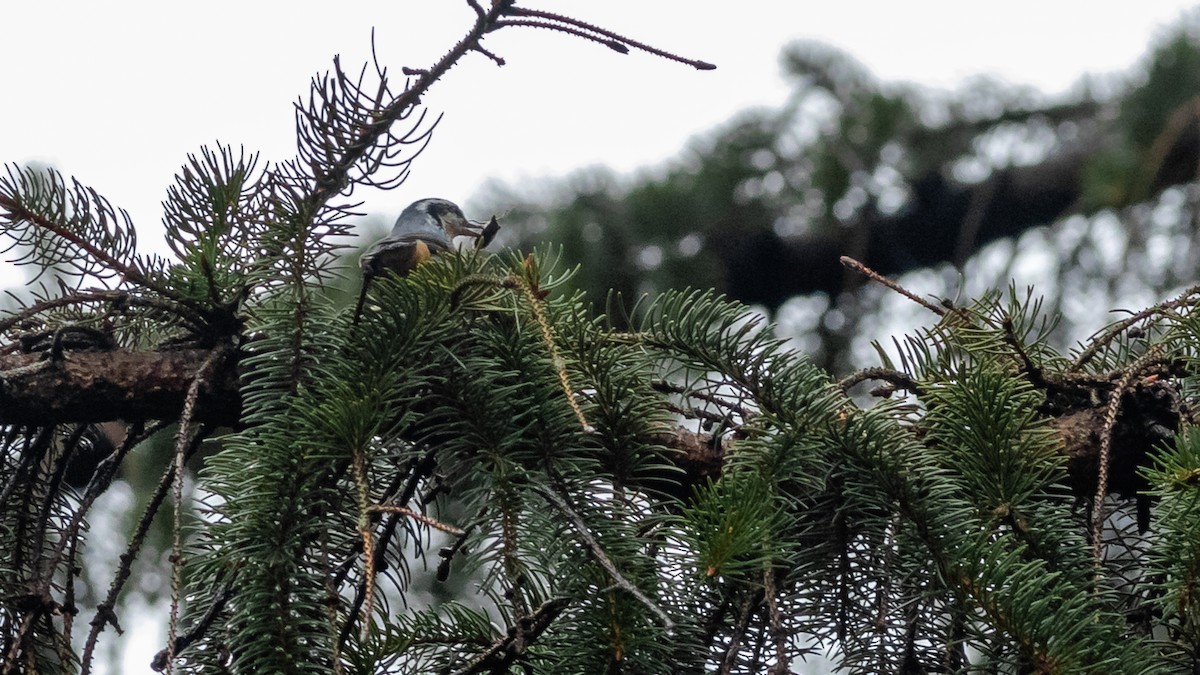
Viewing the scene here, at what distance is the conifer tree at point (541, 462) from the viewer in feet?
2.67

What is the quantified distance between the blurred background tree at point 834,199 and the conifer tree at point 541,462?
194cm

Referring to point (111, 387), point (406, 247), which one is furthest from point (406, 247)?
point (111, 387)

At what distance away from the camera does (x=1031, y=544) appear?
0.87 meters

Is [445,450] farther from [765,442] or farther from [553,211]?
[553,211]

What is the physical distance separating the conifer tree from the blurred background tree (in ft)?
6.37

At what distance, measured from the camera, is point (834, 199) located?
123 inches

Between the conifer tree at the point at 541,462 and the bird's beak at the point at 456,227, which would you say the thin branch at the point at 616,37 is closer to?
the conifer tree at the point at 541,462

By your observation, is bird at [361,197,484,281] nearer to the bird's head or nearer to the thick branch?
the bird's head

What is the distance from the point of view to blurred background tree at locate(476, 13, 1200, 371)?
3025mm

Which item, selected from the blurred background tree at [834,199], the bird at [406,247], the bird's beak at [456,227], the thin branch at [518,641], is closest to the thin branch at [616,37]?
the bird at [406,247]

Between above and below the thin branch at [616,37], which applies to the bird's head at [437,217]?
above

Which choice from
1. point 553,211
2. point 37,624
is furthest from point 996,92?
point 37,624

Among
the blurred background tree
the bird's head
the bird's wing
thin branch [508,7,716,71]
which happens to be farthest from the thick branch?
the blurred background tree

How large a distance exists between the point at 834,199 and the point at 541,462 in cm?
238
